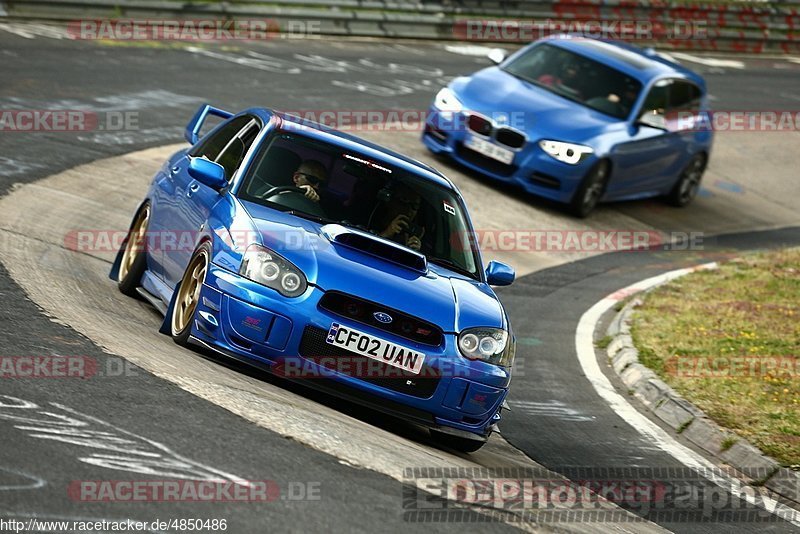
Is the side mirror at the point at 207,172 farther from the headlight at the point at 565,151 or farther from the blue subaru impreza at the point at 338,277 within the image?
the headlight at the point at 565,151

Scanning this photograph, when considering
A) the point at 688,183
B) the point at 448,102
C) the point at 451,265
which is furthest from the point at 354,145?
the point at 688,183

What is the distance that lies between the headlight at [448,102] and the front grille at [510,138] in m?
0.64

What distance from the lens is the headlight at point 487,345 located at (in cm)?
731

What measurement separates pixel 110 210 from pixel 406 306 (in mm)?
5654

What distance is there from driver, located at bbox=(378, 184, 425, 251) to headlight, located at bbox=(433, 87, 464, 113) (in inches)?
318

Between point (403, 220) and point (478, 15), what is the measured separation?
20.2 m

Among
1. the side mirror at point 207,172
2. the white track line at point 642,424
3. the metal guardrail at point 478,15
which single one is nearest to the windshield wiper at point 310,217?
the side mirror at point 207,172

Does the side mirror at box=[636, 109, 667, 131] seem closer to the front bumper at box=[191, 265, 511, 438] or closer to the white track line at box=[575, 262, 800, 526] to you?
the white track line at box=[575, 262, 800, 526]

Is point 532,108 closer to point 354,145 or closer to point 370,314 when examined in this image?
point 354,145

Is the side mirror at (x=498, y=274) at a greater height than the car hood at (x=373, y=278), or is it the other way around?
the car hood at (x=373, y=278)

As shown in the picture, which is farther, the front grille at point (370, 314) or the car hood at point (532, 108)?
the car hood at point (532, 108)

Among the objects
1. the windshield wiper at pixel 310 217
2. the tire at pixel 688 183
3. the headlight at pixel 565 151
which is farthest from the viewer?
the tire at pixel 688 183

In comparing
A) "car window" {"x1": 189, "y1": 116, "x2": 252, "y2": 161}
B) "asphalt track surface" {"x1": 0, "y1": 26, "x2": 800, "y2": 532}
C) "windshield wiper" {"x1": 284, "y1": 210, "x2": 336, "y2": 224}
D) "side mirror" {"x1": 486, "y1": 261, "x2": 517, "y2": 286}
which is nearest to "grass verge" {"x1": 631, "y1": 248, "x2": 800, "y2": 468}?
"asphalt track surface" {"x1": 0, "y1": 26, "x2": 800, "y2": 532}

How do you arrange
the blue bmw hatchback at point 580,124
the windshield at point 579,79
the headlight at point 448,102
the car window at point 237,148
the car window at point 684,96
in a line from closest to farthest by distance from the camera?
1. the car window at point 237,148
2. the blue bmw hatchback at point 580,124
3. the headlight at point 448,102
4. the windshield at point 579,79
5. the car window at point 684,96
